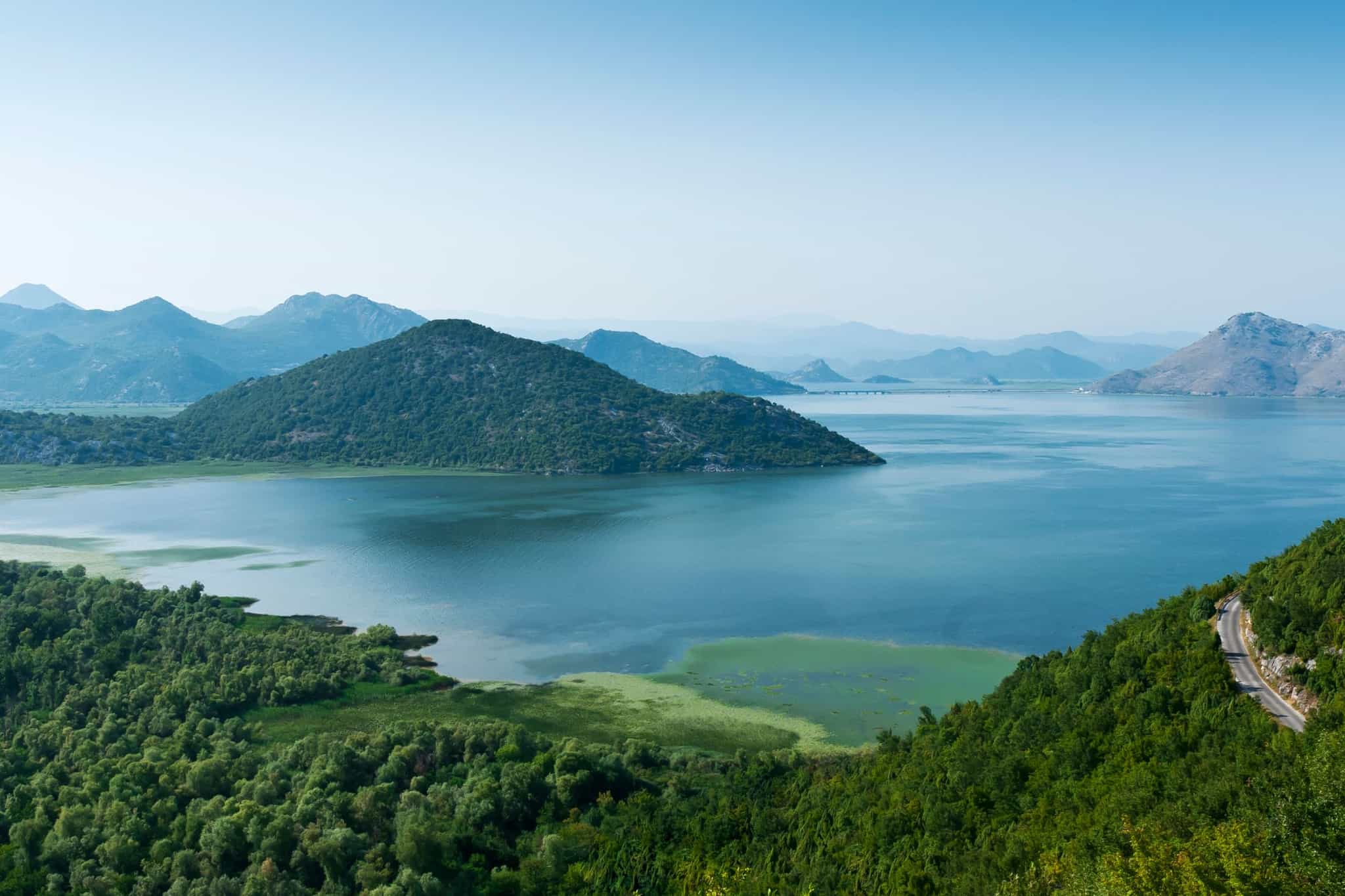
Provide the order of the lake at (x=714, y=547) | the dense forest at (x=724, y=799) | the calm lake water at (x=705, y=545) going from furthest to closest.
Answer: the calm lake water at (x=705, y=545)
the lake at (x=714, y=547)
the dense forest at (x=724, y=799)

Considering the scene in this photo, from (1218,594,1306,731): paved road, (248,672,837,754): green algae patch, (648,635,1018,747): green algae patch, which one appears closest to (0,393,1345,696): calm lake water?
(648,635,1018,747): green algae patch

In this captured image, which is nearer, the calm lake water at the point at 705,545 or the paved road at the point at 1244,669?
the paved road at the point at 1244,669

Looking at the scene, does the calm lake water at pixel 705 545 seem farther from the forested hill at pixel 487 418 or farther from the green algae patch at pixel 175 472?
the forested hill at pixel 487 418

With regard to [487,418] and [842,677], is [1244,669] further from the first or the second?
[487,418]

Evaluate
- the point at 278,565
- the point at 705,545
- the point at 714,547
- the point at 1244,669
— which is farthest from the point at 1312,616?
the point at 278,565

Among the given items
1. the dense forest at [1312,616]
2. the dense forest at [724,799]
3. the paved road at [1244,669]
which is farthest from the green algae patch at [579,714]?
the dense forest at [1312,616]

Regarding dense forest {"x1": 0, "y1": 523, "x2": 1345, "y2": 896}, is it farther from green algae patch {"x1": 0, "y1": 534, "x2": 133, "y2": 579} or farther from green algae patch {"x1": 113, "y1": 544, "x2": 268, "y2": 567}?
green algae patch {"x1": 113, "y1": 544, "x2": 268, "y2": 567}

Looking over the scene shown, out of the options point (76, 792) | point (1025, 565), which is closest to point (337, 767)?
point (76, 792)
